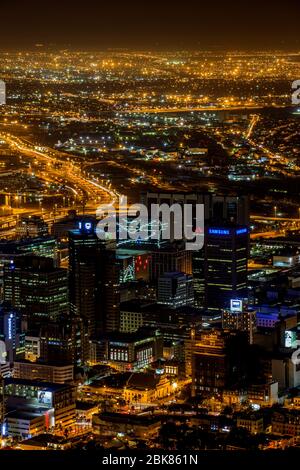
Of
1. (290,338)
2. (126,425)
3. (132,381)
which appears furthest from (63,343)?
(126,425)

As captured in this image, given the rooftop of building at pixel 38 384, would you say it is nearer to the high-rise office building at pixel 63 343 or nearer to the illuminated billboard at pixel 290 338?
the high-rise office building at pixel 63 343

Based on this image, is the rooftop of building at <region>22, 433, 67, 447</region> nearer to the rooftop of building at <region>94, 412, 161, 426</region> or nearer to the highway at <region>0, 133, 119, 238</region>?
the rooftop of building at <region>94, 412, 161, 426</region>

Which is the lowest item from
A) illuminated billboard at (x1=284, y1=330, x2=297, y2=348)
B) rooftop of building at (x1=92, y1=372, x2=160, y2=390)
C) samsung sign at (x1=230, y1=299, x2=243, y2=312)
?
illuminated billboard at (x1=284, y1=330, x2=297, y2=348)

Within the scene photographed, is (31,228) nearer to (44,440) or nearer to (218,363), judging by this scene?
(218,363)

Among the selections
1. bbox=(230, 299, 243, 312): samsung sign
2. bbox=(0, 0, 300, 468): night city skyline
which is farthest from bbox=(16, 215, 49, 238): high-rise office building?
bbox=(230, 299, 243, 312): samsung sign

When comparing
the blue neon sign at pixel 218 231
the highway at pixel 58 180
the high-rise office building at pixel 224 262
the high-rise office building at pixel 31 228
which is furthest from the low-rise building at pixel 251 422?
the highway at pixel 58 180
